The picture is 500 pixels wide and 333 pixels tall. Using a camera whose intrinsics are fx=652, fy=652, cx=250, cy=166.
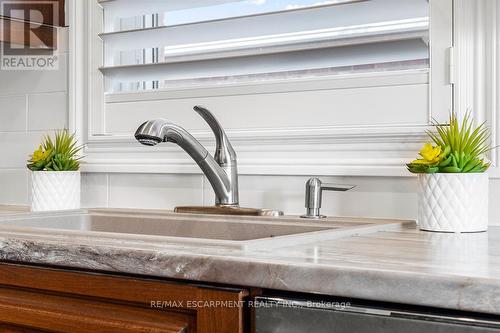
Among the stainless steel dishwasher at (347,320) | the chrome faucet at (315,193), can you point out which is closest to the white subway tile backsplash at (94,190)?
the chrome faucet at (315,193)

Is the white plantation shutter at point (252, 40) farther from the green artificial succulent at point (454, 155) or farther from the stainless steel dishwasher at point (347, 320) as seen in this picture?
the stainless steel dishwasher at point (347, 320)

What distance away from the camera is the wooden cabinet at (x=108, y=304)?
0.79 meters

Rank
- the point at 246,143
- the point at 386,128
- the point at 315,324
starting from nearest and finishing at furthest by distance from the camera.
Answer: the point at 315,324, the point at 386,128, the point at 246,143

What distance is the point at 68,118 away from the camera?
1.80m

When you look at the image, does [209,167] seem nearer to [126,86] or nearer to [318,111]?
[318,111]

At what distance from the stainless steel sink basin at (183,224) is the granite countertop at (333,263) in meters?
0.08

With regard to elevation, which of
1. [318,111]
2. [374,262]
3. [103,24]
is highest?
[103,24]

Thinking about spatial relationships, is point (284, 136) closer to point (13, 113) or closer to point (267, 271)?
point (267, 271)

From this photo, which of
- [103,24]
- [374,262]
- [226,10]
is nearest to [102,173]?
[103,24]

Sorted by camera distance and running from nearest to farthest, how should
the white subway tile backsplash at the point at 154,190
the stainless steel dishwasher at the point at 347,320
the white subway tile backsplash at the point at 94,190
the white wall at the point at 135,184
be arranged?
the stainless steel dishwasher at the point at 347,320 < the white wall at the point at 135,184 < the white subway tile backsplash at the point at 154,190 < the white subway tile backsplash at the point at 94,190

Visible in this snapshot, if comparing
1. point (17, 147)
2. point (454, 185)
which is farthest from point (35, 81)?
point (454, 185)

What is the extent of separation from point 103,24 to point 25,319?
1.00m

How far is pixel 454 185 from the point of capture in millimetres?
1122

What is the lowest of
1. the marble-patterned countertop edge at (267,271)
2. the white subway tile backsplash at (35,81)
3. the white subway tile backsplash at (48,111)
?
the marble-patterned countertop edge at (267,271)
